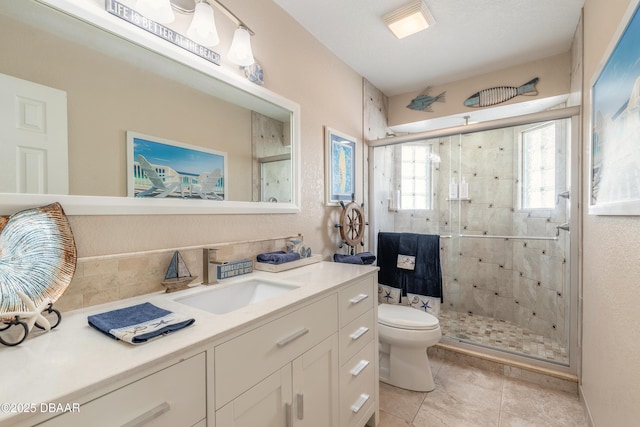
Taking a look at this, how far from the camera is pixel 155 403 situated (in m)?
0.63

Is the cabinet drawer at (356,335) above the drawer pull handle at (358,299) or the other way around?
the other way around

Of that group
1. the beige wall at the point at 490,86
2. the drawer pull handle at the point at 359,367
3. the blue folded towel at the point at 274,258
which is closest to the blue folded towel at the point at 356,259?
the blue folded towel at the point at 274,258

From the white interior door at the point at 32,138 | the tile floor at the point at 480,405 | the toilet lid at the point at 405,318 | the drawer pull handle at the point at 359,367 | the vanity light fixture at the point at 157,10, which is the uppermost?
the vanity light fixture at the point at 157,10

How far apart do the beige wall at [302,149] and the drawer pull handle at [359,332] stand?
0.71 m

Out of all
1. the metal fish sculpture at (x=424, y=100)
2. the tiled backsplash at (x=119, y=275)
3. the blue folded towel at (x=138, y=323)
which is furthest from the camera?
the metal fish sculpture at (x=424, y=100)

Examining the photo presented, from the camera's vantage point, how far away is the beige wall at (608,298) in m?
0.99

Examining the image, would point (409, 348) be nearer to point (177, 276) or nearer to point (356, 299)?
point (356, 299)

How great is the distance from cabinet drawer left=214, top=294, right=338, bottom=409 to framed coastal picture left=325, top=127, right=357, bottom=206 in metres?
1.12

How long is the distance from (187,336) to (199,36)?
1244mm

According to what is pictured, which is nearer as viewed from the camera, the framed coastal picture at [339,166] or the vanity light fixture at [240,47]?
the vanity light fixture at [240,47]

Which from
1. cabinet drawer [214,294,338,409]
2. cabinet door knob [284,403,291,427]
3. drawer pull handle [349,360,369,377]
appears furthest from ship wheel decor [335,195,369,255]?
cabinet door knob [284,403,291,427]

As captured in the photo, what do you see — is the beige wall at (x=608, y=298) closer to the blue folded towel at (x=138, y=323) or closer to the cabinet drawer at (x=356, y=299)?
the cabinet drawer at (x=356, y=299)

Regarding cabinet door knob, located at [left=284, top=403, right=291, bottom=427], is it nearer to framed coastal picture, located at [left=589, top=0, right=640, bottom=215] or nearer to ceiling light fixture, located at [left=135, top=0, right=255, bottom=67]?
framed coastal picture, located at [left=589, top=0, right=640, bottom=215]

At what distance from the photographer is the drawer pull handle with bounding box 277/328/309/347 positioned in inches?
38.0
